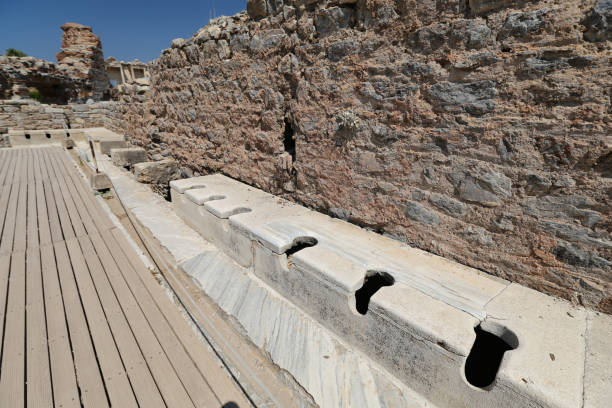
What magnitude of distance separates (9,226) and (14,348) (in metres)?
2.55

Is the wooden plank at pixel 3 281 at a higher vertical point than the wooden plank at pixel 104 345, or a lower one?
higher

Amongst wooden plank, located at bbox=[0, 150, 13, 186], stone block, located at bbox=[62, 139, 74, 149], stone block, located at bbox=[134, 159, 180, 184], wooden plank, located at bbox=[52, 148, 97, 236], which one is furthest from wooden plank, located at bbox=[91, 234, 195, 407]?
stone block, located at bbox=[62, 139, 74, 149]

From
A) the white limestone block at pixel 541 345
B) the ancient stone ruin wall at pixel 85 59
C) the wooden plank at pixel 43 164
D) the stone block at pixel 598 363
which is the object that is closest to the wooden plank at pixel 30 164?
the wooden plank at pixel 43 164

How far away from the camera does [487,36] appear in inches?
65.0

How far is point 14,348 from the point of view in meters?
1.88

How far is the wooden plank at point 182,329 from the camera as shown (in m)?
1.74

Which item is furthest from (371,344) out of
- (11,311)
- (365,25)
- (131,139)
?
(131,139)

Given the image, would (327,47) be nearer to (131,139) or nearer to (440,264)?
(440,264)

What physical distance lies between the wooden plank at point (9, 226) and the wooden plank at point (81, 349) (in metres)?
0.97

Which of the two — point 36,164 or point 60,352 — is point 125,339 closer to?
point 60,352

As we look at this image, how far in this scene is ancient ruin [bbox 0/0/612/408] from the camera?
1.39 m

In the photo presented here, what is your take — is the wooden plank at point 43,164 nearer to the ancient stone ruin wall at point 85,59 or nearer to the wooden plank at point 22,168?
the wooden plank at point 22,168

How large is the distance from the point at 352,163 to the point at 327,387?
5.38ft

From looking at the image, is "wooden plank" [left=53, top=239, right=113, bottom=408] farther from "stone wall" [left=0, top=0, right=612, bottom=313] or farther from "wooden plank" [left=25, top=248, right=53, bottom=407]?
"stone wall" [left=0, top=0, right=612, bottom=313]
